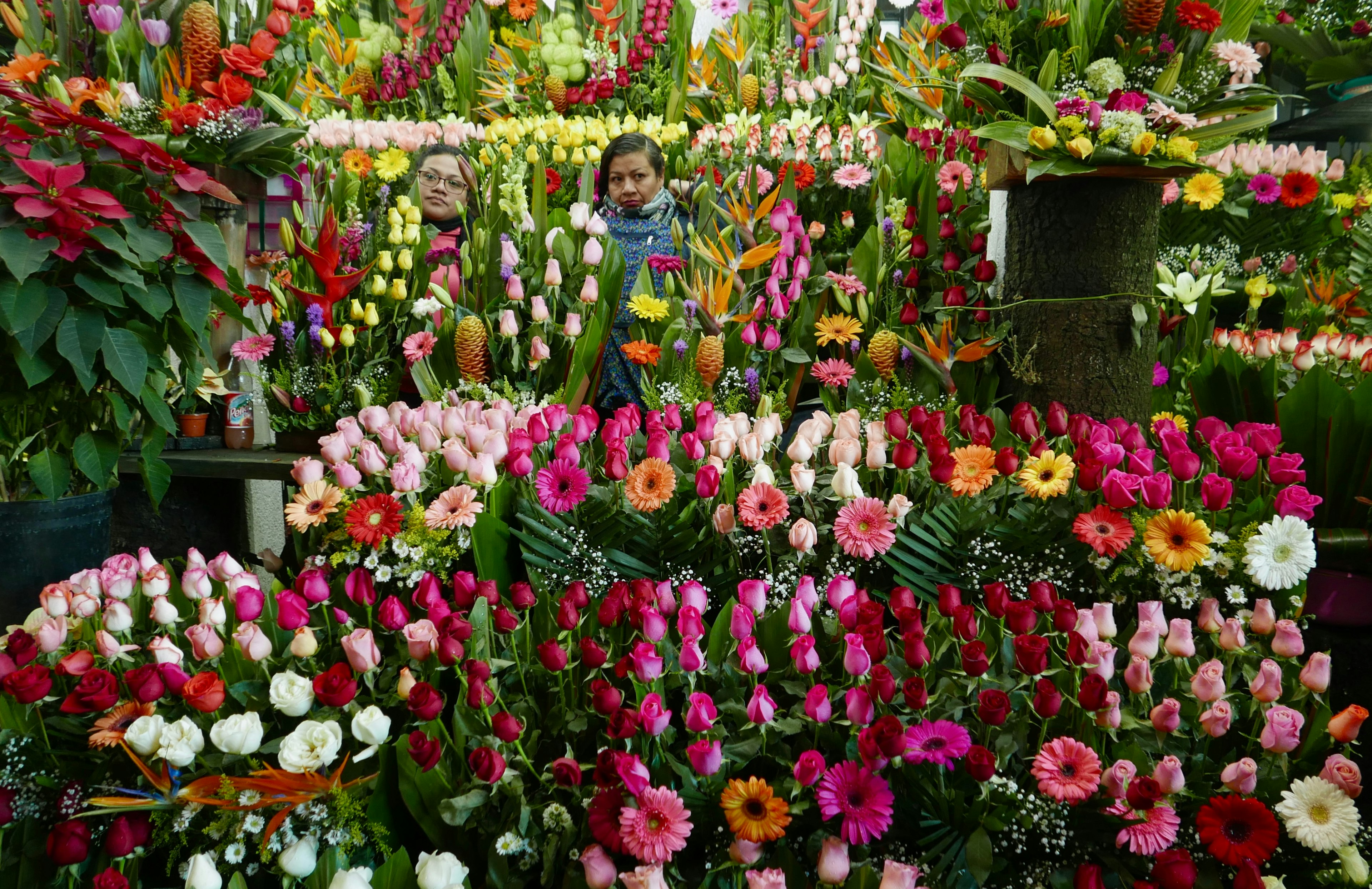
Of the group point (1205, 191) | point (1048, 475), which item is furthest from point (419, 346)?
point (1205, 191)

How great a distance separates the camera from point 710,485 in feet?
4.34

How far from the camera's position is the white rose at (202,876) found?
0.86 meters

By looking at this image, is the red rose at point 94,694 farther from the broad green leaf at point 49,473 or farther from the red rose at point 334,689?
the broad green leaf at point 49,473

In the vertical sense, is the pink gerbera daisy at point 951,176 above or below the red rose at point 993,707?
above

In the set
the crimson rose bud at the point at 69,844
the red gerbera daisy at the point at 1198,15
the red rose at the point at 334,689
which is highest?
the red gerbera daisy at the point at 1198,15

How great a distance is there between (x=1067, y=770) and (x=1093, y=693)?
0.08 m

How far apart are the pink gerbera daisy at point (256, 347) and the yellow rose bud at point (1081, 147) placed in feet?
5.93

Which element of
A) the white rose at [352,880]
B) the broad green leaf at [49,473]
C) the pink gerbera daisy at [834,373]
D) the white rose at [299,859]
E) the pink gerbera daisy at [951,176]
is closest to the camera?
the white rose at [352,880]

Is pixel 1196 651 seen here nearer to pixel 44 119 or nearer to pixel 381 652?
pixel 381 652

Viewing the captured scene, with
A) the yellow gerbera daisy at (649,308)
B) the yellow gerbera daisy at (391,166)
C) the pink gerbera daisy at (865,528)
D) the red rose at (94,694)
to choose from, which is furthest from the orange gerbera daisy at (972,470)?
the yellow gerbera daisy at (391,166)

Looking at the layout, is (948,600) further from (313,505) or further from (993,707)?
(313,505)

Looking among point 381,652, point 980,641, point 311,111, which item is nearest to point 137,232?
point 381,652

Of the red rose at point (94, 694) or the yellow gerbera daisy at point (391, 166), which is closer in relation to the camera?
the red rose at point (94, 694)

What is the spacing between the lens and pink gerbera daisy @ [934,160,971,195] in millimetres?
2307
